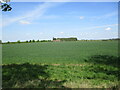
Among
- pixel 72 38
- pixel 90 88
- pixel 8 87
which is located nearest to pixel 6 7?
pixel 8 87

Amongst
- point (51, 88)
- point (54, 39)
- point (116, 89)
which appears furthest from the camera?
point (54, 39)

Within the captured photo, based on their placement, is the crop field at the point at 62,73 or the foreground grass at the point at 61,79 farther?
the crop field at the point at 62,73

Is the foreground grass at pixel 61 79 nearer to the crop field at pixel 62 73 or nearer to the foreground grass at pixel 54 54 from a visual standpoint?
the crop field at pixel 62 73

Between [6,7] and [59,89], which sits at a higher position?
[6,7]

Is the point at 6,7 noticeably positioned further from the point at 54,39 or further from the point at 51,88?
the point at 54,39

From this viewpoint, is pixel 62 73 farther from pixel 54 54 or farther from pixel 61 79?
pixel 54 54

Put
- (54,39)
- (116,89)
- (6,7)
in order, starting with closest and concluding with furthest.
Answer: (116,89)
(6,7)
(54,39)

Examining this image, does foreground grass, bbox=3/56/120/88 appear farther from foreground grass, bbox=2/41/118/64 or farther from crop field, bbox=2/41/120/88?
foreground grass, bbox=2/41/118/64

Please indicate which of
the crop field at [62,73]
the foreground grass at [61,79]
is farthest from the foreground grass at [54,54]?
the foreground grass at [61,79]

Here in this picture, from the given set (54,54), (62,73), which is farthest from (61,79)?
(54,54)

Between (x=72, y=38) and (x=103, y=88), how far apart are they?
4839 inches

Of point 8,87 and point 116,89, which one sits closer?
point 116,89

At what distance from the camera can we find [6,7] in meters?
7.36

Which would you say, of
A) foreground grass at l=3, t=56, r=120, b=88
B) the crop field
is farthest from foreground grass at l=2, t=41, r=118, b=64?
foreground grass at l=3, t=56, r=120, b=88
